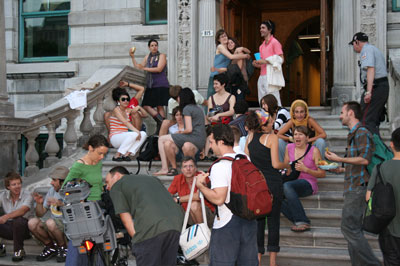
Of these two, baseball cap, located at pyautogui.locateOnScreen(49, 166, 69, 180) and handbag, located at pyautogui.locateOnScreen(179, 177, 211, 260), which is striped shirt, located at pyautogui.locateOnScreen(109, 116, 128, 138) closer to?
baseball cap, located at pyautogui.locateOnScreen(49, 166, 69, 180)

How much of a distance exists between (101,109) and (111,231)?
15.6ft

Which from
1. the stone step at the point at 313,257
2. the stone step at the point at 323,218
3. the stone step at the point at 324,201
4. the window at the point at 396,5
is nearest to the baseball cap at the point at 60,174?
the stone step at the point at 313,257

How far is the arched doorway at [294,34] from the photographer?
12453mm

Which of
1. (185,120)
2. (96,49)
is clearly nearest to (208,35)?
(96,49)

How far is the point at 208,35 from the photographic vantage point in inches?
501

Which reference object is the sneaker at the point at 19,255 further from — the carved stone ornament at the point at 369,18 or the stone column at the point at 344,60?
the carved stone ornament at the point at 369,18

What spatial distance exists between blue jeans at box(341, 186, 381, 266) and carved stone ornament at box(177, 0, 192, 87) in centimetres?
669

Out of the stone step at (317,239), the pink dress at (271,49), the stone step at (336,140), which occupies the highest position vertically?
the pink dress at (271,49)

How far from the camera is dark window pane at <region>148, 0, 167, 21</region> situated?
13.6 m

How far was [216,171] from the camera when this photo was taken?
18.2 ft

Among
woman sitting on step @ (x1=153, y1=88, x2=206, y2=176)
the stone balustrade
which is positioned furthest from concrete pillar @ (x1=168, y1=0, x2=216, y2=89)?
woman sitting on step @ (x1=153, y1=88, x2=206, y2=176)

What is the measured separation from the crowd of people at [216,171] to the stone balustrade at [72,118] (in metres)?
0.28

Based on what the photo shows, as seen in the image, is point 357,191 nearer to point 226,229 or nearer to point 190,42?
point 226,229

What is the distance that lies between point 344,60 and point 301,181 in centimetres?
450
